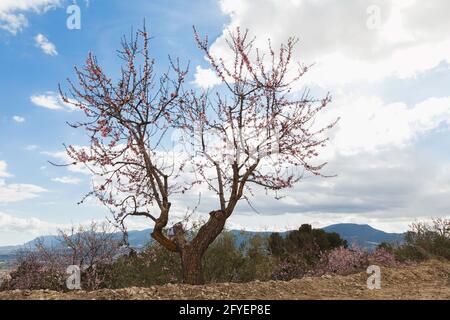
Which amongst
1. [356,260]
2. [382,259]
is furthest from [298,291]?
[356,260]

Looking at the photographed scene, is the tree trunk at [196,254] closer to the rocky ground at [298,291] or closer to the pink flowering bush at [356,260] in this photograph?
the rocky ground at [298,291]

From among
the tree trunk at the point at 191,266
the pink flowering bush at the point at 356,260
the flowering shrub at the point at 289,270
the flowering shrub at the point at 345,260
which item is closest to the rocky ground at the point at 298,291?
the tree trunk at the point at 191,266

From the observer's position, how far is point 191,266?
33.2 ft

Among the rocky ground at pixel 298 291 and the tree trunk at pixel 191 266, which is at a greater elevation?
the tree trunk at pixel 191 266

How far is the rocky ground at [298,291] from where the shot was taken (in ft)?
25.5

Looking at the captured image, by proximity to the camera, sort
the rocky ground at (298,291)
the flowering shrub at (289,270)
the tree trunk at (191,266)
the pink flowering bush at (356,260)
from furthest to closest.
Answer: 1. the flowering shrub at (289,270)
2. the pink flowering bush at (356,260)
3. the tree trunk at (191,266)
4. the rocky ground at (298,291)

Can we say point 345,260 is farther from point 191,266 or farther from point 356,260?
point 191,266

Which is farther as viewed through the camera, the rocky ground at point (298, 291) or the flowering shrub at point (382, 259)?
the flowering shrub at point (382, 259)

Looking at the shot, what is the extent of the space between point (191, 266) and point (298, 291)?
2488 mm

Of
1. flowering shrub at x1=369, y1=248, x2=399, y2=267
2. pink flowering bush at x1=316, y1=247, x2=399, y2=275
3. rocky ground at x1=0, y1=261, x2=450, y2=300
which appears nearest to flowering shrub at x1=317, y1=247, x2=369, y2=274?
pink flowering bush at x1=316, y1=247, x2=399, y2=275

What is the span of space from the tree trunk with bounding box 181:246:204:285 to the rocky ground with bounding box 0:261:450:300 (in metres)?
1.17

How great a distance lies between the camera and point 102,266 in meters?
22.1

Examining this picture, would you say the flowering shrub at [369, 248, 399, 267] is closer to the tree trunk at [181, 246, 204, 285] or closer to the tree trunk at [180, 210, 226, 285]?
the tree trunk at [180, 210, 226, 285]

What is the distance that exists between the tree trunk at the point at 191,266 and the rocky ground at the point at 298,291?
3.85 ft
